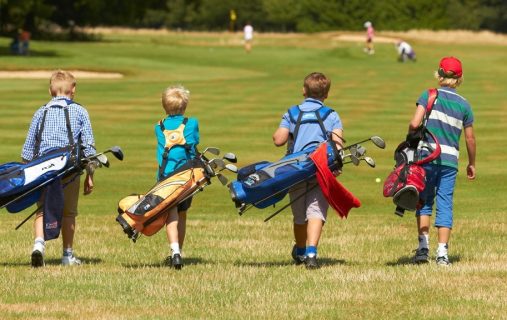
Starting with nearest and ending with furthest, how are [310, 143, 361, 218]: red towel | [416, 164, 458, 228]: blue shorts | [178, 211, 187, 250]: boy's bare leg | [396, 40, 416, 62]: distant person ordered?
1. [310, 143, 361, 218]: red towel
2. [416, 164, 458, 228]: blue shorts
3. [178, 211, 187, 250]: boy's bare leg
4. [396, 40, 416, 62]: distant person

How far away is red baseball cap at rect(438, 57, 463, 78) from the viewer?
32.2 ft

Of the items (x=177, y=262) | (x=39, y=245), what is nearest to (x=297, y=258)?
(x=177, y=262)

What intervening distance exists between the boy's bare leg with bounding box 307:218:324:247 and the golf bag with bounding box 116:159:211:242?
2.89 feet

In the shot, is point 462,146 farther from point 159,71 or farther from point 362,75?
point 159,71

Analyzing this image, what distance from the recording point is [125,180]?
61.9 feet

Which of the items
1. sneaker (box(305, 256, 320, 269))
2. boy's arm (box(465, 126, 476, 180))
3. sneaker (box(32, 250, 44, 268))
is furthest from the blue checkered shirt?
boy's arm (box(465, 126, 476, 180))

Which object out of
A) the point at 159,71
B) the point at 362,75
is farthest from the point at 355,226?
the point at 159,71

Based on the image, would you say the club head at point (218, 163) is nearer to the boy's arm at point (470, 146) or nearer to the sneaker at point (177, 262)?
the sneaker at point (177, 262)

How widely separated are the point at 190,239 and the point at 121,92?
79.9ft

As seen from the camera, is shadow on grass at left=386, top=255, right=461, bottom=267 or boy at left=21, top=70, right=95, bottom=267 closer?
boy at left=21, top=70, right=95, bottom=267

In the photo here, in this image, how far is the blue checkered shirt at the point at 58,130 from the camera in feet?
31.7

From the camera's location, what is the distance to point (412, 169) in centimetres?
950

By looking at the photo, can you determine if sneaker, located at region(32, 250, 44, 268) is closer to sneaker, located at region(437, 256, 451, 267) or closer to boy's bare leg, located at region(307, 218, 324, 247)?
boy's bare leg, located at region(307, 218, 324, 247)

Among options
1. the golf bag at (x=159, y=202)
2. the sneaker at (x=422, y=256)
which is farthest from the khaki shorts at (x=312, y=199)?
the sneaker at (x=422, y=256)
